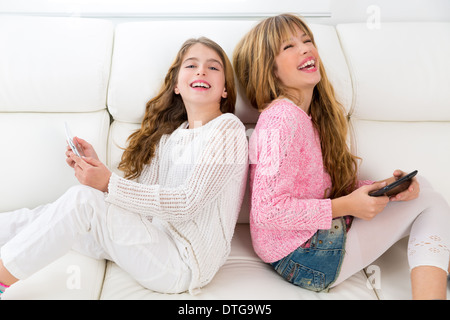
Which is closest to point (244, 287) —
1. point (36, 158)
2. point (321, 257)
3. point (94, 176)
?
point (321, 257)

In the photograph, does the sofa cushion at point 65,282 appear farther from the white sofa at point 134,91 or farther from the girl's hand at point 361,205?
the girl's hand at point 361,205

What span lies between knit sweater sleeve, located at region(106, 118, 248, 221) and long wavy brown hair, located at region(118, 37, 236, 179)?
0.68 ft

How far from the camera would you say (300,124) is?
3.26 feet

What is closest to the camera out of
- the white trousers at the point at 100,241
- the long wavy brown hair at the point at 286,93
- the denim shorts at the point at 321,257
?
the white trousers at the point at 100,241

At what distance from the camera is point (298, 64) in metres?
1.08

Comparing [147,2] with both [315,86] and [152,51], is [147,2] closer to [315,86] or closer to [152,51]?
[152,51]

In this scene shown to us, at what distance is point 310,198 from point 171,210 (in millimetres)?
344

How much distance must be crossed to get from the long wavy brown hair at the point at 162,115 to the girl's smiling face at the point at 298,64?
150 mm

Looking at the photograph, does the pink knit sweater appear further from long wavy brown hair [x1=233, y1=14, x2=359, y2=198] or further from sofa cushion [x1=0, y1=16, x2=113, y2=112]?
sofa cushion [x1=0, y1=16, x2=113, y2=112]

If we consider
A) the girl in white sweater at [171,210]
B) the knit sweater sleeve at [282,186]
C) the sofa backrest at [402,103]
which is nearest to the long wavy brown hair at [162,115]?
the girl in white sweater at [171,210]

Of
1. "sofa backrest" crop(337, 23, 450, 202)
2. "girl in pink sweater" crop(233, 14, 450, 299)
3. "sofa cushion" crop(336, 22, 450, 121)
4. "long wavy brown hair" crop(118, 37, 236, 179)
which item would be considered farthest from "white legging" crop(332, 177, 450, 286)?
"long wavy brown hair" crop(118, 37, 236, 179)

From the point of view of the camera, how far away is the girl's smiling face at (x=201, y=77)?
110cm

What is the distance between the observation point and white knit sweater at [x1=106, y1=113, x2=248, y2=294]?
0.96 metres

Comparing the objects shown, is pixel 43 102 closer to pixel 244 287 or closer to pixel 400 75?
pixel 244 287
